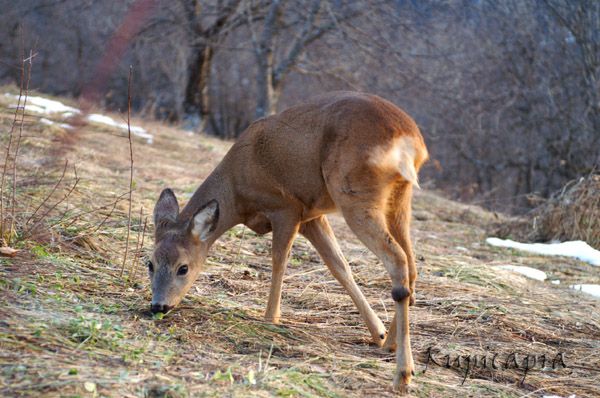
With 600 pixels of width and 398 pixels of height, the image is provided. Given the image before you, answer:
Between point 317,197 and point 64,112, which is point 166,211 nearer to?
point 317,197

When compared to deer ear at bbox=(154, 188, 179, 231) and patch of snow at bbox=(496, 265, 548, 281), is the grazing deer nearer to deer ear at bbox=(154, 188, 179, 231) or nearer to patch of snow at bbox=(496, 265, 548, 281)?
deer ear at bbox=(154, 188, 179, 231)

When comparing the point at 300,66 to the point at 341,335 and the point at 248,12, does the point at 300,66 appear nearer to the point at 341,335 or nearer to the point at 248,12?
the point at 248,12

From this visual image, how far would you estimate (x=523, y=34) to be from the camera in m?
18.8

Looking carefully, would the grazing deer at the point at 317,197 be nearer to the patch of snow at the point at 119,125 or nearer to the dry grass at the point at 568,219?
the dry grass at the point at 568,219

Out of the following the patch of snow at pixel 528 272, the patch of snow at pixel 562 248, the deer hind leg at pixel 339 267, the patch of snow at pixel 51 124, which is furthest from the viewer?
the patch of snow at pixel 51 124

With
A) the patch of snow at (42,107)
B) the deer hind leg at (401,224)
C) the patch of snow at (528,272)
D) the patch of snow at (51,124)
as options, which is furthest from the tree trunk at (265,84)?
the deer hind leg at (401,224)

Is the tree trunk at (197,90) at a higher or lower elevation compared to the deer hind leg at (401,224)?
higher

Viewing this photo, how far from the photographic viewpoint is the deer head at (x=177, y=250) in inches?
211

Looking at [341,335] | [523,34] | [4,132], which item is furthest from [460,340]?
[523,34]

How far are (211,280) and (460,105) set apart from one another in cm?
1516

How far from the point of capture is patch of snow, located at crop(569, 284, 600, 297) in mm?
7602

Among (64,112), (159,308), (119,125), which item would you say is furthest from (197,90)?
(159,308)

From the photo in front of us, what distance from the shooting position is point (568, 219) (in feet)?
33.9

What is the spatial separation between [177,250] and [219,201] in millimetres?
530
